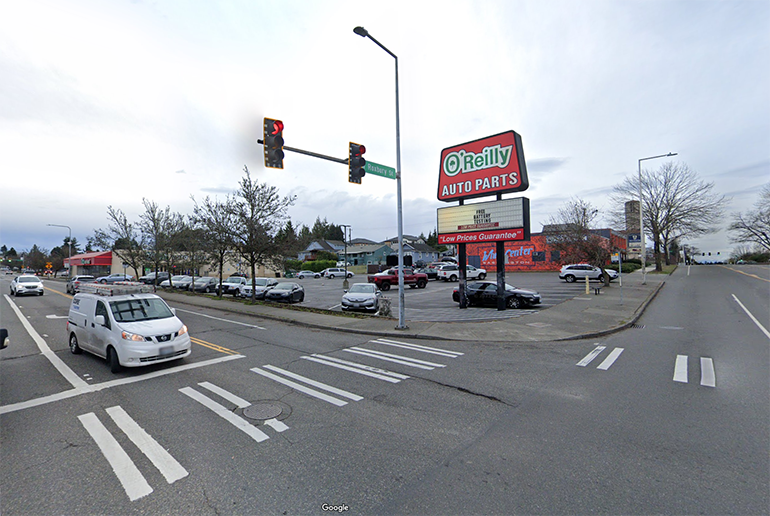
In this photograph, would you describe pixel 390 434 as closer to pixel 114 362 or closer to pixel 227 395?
pixel 227 395

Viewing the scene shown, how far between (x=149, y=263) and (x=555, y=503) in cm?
3894

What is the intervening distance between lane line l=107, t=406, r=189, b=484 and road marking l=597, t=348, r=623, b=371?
836 cm

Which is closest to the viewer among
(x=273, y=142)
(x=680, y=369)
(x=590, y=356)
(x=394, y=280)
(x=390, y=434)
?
(x=390, y=434)

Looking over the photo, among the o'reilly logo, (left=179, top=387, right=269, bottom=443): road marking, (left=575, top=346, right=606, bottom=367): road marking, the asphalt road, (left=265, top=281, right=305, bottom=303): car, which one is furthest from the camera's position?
(left=265, top=281, right=305, bottom=303): car

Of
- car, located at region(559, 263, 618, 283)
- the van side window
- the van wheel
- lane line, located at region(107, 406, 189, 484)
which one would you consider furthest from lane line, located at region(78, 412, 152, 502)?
car, located at region(559, 263, 618, 283)

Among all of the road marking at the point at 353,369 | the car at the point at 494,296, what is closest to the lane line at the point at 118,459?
the road marking at the point at 353,369

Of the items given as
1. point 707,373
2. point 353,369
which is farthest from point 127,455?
point 707,373

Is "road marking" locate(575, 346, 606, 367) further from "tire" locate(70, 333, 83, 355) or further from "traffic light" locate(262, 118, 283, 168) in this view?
"tire" locate(70, 333, 83, 355)

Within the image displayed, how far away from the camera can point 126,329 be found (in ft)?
25.5

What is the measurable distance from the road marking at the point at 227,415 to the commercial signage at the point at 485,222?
14228 millimetres

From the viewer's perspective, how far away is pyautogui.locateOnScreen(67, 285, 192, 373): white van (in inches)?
301

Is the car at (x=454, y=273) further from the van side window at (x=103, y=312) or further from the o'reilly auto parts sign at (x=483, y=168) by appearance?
the van side window at (x=103, y=312)

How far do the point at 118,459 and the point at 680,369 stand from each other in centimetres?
1037

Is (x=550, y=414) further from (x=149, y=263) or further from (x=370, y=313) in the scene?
(x=149, y=263)
